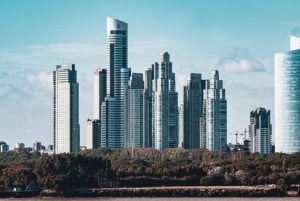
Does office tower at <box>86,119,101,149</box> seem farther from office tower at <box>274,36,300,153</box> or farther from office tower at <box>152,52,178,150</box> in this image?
office tower at <box>274,36,300,153</box>

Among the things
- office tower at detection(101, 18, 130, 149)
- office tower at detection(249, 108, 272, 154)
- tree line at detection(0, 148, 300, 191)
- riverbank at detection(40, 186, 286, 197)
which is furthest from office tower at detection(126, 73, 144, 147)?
riverbank at detection(40, 186, 286, 197)

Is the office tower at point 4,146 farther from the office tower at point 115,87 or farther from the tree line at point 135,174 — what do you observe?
the tree line at point 135,174

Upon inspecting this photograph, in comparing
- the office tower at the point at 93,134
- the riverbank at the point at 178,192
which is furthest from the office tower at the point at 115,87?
the riverbank at the point at 178,192

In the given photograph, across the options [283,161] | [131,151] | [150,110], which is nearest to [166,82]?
[150,110]

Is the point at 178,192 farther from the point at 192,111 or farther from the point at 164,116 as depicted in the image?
the point at 192,111

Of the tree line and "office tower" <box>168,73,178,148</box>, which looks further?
"office tower" <box>168,73,178,148</box>
